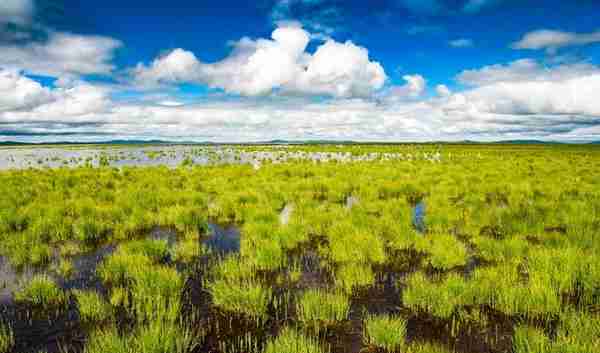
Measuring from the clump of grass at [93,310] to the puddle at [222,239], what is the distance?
9.77 ft

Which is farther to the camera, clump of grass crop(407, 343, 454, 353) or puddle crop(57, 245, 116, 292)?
puddle crop(57, 245, 116, 292)

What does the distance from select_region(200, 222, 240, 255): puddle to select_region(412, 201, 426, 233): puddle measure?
5.61 m

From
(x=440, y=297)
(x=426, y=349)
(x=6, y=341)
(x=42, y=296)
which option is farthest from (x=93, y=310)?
(x=440, y=297)

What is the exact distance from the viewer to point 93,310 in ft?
14.7

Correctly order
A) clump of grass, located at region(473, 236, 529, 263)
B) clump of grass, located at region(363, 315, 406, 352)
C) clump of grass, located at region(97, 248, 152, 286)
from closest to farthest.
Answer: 1. clump of grass, located at region(363, 315, 406, 352)
2. clump of grass, located at region(97, 248, 152, 286)
3. clump of grass, located at region(473, 236, 529, 263)

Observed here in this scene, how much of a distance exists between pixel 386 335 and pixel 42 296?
561cm

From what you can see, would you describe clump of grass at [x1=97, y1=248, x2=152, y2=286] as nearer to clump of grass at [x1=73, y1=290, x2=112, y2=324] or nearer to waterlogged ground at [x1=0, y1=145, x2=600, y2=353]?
waterlogged ground at [x1=0, y1=145, x2=600, y2=353]

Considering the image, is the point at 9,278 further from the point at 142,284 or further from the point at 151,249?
the point at 142,284

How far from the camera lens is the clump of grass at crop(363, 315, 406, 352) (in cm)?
380

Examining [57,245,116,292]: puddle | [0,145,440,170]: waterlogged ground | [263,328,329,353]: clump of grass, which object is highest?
[0,145,440,170]: waterlogged ground

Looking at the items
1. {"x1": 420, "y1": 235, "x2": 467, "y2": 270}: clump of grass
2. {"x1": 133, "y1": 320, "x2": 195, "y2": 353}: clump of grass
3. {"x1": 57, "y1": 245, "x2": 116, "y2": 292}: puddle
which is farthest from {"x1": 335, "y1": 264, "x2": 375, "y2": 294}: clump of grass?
{"x1": 57, "y1": 245, "x2": 116, "y2": 292}: puddle

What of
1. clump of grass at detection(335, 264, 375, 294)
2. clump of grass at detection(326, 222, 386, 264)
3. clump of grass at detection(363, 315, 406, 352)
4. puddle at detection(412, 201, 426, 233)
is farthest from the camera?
puddle at detection(412, 201, 426, 233)

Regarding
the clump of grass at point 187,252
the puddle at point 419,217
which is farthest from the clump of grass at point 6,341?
the puddle at point 419,217

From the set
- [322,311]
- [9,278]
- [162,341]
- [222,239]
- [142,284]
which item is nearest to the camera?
[162,341]
